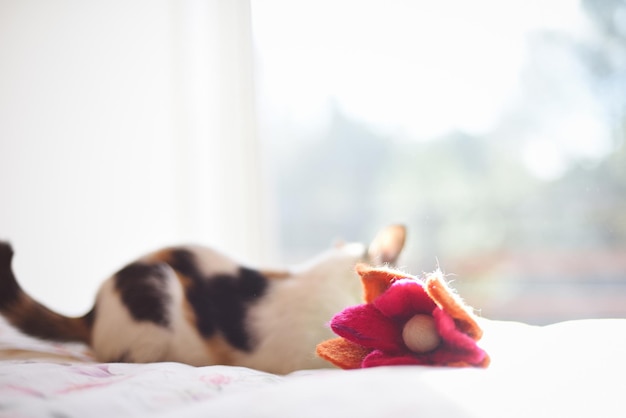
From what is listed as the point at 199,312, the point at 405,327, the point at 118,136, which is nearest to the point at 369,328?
the point at 405,327

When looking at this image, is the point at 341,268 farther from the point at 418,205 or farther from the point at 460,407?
the point at 418,205

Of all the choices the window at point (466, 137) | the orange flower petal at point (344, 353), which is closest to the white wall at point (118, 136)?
the window at point (466, 137)

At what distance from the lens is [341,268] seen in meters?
1.30

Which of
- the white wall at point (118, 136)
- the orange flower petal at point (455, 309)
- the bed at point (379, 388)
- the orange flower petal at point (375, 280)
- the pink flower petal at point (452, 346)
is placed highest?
the white wall at point (118, 136)

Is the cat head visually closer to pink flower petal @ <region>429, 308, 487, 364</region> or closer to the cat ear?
the cat ear

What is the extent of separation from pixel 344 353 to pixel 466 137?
160 centimetres

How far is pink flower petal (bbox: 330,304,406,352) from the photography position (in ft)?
2.59

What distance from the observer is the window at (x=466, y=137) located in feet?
6.52

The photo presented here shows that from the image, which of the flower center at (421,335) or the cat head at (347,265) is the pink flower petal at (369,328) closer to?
the flower center at (421,335)

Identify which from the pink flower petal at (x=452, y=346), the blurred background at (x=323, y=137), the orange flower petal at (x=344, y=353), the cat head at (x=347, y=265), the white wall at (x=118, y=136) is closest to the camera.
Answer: the pink flower petal at (x=452, y=346)

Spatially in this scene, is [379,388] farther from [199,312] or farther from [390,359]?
[199,312]

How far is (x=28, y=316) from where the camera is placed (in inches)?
45.4

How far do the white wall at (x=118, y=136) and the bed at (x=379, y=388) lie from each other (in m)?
1.12

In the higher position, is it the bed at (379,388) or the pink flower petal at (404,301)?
the pink flower petal at (404,301)
